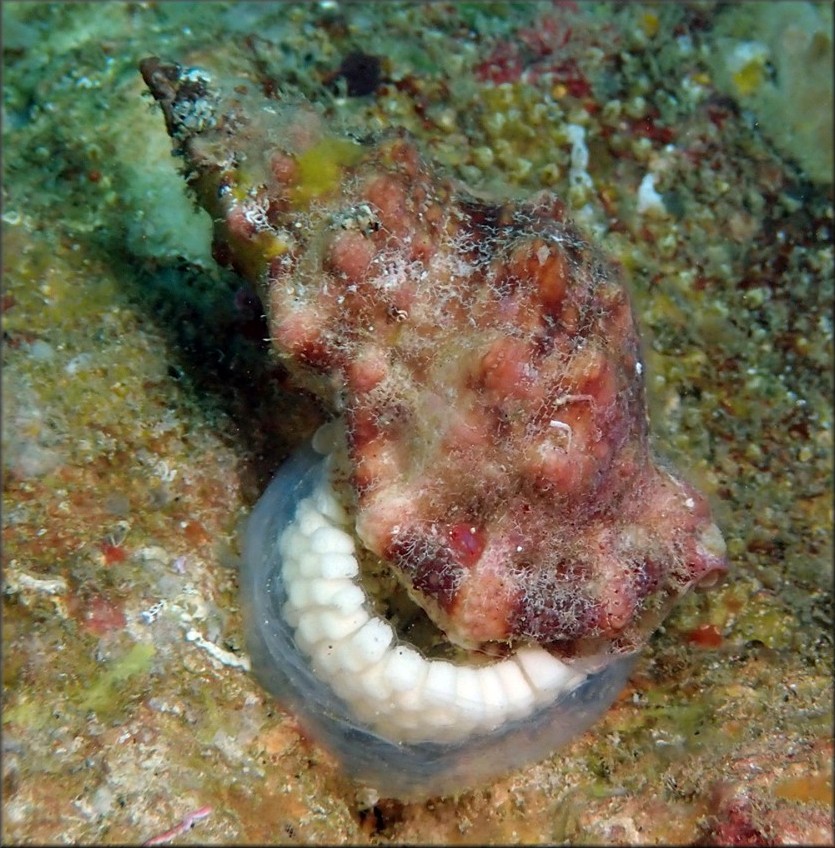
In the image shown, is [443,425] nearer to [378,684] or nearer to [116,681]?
[378,684]

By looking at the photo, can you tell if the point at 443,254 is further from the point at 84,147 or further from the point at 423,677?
the point at 84,147

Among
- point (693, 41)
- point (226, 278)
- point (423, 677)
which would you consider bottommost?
point (423, 677)

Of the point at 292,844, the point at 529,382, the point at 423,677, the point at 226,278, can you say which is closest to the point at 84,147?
the point at 226,278

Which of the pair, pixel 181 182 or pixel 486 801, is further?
pixel 181 182

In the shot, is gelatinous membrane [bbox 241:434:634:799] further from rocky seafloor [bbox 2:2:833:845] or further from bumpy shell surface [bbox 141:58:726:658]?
bumpy shell surface [bbox 141:58:726:658]

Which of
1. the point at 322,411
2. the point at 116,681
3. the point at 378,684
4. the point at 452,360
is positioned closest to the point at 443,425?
the point at 452,360

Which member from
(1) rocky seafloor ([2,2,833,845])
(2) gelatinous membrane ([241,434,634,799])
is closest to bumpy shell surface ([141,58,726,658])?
(2) gelatinous membrane ([241,434,634,799])

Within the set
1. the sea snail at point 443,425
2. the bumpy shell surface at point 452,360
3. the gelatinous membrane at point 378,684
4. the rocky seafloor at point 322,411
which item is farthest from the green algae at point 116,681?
the bumpy shell surface at point 452,360

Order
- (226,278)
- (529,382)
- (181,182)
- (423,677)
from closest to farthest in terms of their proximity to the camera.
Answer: (529,382), (423,677), (226,278), (181,182)
